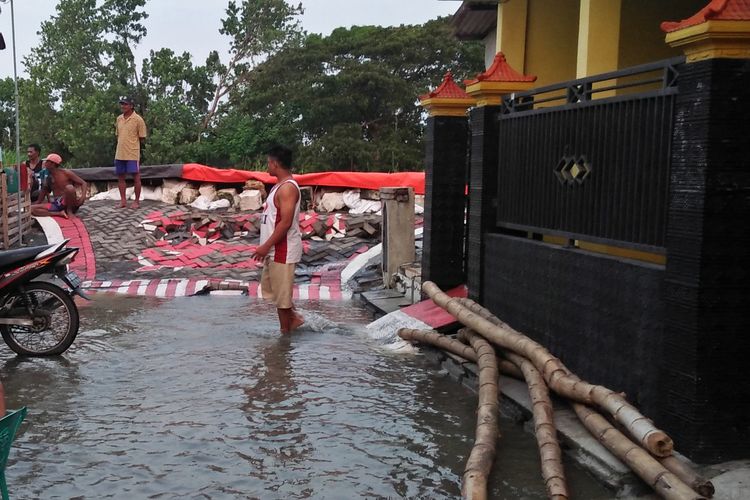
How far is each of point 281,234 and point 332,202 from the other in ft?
27.8

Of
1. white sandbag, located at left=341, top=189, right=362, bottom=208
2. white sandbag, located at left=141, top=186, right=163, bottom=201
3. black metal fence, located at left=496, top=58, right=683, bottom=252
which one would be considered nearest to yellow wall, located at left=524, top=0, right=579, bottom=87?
black metal fence, located at left=496, top=58, right=683, bottom=252

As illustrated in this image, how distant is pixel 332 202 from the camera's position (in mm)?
16547

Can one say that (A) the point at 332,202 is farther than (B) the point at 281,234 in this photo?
Yes

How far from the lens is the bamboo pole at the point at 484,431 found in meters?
4.12

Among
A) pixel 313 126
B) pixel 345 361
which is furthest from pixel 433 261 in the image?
pixel 313 126

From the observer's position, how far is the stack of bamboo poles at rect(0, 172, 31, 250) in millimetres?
12586

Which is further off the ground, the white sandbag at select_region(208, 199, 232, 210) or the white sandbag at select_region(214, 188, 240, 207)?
the white sandbag at select_region(214, 188, 240, 207)

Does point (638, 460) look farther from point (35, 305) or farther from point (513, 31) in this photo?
point (513, 31)

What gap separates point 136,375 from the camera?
6.72 m

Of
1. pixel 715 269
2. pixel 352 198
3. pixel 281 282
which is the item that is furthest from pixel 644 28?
pixel 352 198

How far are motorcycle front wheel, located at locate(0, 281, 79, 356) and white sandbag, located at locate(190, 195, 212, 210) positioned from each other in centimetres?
947

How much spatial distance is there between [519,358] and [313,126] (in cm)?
3003

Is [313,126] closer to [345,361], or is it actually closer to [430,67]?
[430,67]

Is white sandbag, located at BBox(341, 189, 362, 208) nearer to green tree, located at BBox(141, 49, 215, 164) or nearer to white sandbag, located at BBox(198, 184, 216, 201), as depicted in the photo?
white sandbag, located at BBox(198, 184, 216, 201)
